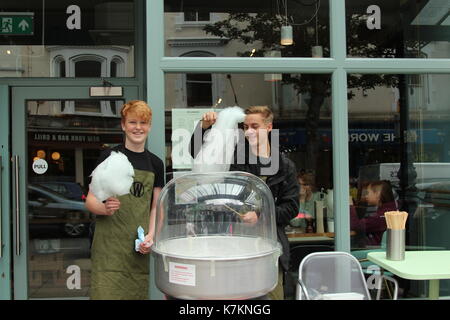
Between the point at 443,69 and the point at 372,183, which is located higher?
the point at 443,69

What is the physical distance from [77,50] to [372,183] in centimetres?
306

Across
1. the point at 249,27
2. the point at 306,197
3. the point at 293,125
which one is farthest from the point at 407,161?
the point at 249,27

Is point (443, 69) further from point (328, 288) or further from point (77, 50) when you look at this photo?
point (77, 50)

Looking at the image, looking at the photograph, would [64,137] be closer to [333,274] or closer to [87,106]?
[87,106]

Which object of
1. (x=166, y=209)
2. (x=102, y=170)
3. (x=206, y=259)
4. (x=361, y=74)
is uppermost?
(x=361, y=74)

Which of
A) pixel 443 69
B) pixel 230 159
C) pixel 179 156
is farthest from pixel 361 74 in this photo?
pixel 179 156

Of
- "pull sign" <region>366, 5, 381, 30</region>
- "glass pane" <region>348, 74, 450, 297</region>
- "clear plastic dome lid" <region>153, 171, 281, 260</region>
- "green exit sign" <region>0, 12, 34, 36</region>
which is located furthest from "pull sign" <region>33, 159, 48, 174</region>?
"pull sign" <region>366, 5, 381, 30</region>

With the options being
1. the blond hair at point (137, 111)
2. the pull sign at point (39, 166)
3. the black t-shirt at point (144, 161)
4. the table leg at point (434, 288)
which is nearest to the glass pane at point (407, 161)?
the table leg at point (434, 288)

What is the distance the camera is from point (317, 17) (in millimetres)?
3855

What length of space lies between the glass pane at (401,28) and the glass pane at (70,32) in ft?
6.83

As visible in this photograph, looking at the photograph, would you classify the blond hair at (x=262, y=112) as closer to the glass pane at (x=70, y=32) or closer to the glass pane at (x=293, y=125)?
the glass pane at (x=293, y=125)

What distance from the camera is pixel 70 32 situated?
4332mm

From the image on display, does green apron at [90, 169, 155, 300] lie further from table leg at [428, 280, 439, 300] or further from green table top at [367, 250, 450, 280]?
table leg at [428, 280, 439, 300]

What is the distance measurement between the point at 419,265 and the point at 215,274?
1564 mm
